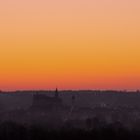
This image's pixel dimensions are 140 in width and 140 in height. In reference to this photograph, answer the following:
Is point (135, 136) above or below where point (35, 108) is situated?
below

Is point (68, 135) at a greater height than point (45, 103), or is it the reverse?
point (45, 103)

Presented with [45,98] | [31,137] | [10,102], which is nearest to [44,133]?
[31,137]

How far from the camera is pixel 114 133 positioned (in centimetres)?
5859

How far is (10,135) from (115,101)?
5507 inches

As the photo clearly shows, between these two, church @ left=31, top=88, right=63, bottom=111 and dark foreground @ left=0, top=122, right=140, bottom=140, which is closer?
dark foreground @ left=0, top=122, right=140, bottom=140

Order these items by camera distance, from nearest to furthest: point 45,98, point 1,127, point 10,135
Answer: point 10,135
point 1,127
point 45,98

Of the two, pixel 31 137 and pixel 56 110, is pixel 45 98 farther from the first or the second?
pixel 31 137

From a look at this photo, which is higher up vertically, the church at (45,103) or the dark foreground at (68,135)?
the church at (45,103)

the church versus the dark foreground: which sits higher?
the church

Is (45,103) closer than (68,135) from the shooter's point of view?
No

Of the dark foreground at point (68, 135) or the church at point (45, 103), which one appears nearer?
the dark foreground at point (68, 135)

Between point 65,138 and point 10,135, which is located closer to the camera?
point 65,138

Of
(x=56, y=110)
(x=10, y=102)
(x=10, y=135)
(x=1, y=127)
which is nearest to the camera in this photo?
(x=10, y=135)

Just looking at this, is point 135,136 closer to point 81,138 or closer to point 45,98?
point 81,138
